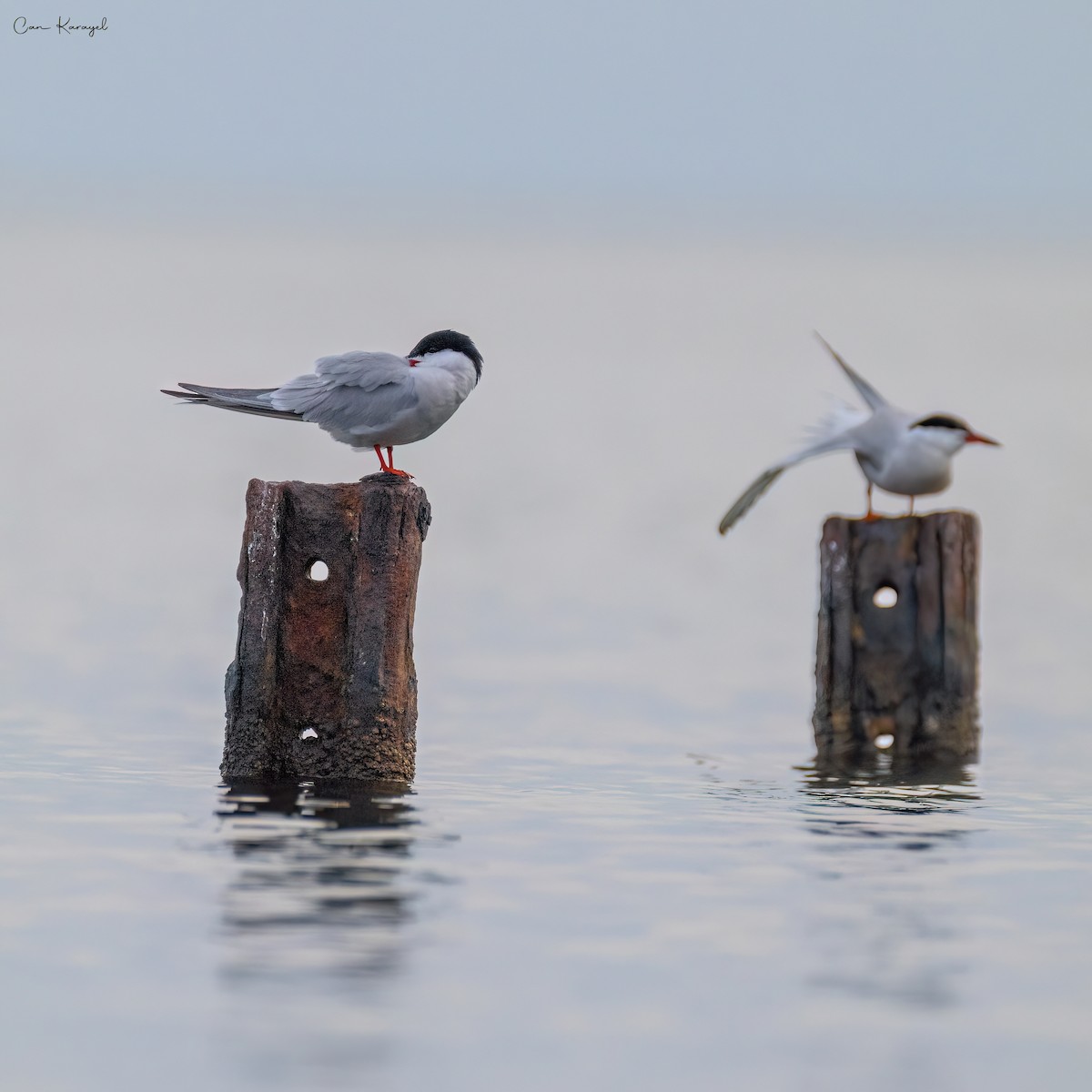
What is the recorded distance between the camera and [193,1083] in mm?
4637

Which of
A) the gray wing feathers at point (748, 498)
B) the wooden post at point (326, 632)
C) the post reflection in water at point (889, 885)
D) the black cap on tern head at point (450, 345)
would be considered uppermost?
the black cap on tern head at point (450, 345)

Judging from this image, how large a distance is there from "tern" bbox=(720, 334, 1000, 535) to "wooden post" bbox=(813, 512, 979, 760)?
23.1 inches

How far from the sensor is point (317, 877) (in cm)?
651

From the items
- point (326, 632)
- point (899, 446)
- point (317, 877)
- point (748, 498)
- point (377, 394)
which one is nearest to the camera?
point (317, 877)

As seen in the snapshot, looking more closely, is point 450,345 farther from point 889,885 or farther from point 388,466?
point 889,885

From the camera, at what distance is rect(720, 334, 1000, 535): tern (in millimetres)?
11656

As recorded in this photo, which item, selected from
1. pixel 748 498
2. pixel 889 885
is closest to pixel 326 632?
pixel 889 885

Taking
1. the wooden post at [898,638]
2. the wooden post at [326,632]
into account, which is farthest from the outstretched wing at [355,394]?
the wooden post at [898,638]

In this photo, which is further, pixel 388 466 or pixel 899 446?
pixel 899 446

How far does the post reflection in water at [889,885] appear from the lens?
222 inches

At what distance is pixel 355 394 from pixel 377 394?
0.37 feet

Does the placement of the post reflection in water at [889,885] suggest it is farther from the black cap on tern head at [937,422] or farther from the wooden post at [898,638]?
the black cap on tern head at [937,422]

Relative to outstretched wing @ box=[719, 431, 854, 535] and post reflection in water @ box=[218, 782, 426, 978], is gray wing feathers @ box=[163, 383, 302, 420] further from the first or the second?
outstretched wing @ box=[719, 431, 854, 535]

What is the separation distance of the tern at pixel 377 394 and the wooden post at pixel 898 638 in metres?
3.12
